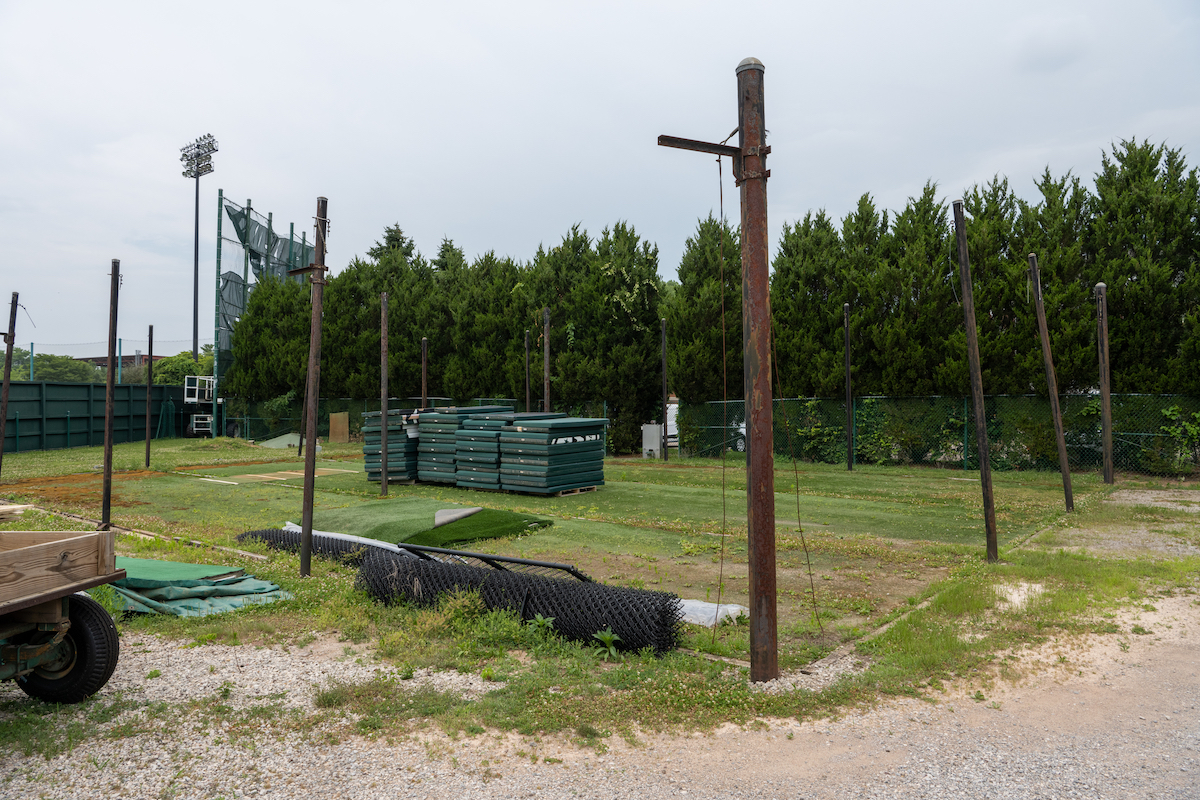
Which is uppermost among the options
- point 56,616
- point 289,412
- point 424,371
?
point 424,371

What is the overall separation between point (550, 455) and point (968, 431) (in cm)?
1145

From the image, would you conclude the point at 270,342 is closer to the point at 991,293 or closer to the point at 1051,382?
the point at 991,293

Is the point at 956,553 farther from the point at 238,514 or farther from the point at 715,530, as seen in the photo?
the point at 238,514

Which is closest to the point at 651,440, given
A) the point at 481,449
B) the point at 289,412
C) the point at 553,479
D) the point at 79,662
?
the point at 481,449

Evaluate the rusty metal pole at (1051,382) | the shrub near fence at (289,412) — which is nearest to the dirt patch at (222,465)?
the shrub near fence at (289,412)

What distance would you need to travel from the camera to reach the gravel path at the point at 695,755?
3326mm

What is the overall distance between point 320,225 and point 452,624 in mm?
4321

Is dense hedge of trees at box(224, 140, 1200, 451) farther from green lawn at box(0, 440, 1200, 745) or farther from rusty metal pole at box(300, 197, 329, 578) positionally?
rusty metal pole at box(300, 197, 329, 578)

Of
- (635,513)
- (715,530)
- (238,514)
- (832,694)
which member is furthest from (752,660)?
(238,514)

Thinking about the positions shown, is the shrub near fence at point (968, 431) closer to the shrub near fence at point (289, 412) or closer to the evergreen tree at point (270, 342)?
the shrub near fence at point (289, 412)

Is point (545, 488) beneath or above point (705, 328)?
beneath

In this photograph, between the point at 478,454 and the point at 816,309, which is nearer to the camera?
the point at 478,454

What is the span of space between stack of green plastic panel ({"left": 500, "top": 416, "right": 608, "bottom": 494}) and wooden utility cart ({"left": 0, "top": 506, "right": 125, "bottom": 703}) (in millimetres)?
10500

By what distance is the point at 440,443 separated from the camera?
54.4ft
